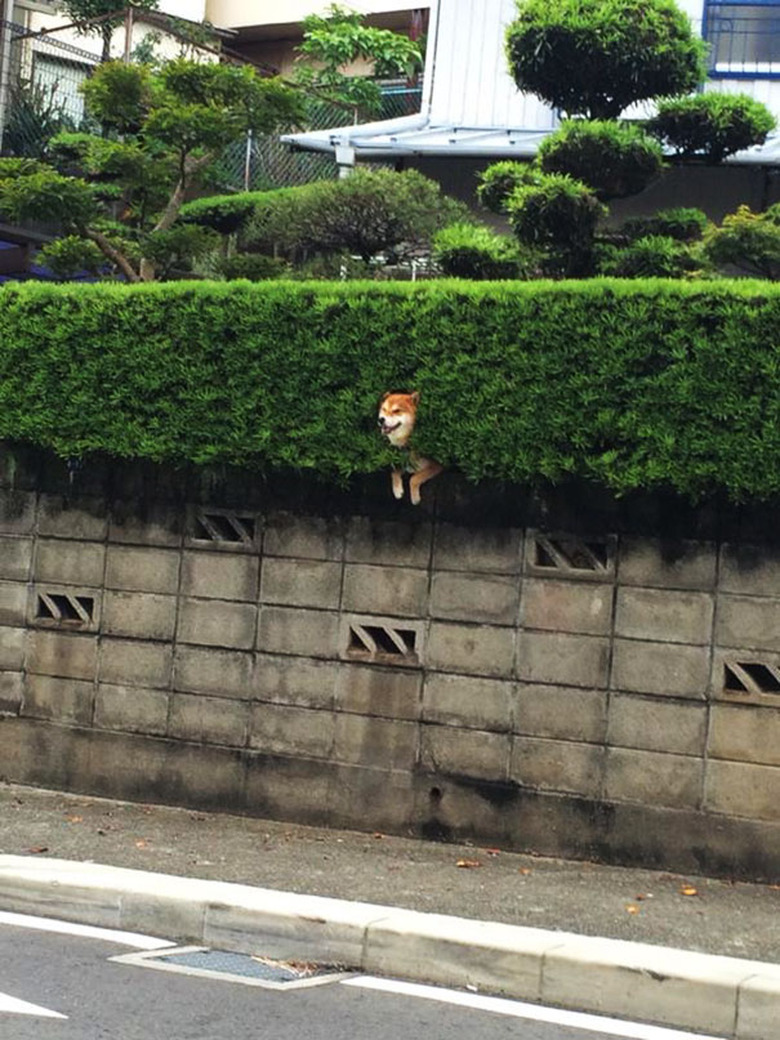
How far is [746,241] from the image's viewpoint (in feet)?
33.1

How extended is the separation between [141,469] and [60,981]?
454 centimetres

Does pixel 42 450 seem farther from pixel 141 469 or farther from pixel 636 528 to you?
pixel 636 528

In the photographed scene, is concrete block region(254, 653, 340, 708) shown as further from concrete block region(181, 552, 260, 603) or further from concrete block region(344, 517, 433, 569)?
concrete block region(344, 517, 433, 569)

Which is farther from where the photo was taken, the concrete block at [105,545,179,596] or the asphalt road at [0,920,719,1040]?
the concrete block at [105,545,179,596]

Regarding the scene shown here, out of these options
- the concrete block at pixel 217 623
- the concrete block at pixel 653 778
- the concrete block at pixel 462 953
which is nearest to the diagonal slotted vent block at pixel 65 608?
the concrete block at pixel 217 623

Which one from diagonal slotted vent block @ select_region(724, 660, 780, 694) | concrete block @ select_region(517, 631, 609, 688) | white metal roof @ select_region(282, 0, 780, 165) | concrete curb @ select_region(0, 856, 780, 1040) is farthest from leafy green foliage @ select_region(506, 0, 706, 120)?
concrete curb @ select_region(0, 856, 780, 1040)

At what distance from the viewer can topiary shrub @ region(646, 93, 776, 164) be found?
1063cm

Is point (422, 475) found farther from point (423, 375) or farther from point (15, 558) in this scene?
point (15, 558)

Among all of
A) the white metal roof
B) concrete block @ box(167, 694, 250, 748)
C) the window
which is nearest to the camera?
concrete block @ box(167, 694, 250, 748)

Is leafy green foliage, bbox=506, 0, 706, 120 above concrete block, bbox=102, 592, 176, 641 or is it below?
above

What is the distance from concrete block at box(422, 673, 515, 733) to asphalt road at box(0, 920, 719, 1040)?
2686 mm

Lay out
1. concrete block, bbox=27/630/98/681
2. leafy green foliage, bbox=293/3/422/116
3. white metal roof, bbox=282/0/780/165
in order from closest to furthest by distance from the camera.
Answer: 1. concrete block, bbox=27/630/98/681
2. white metal roof, bbox=282/0/780/165
3. leafy green foliage, bbox=293/3/422/116

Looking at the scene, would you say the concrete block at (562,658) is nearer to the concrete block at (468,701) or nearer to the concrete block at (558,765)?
the concrete block at (468,701)

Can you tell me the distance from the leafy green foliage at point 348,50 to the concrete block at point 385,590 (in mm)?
17220
